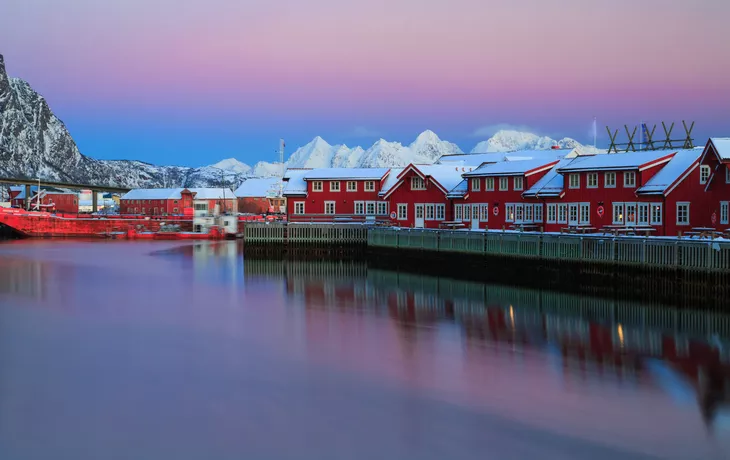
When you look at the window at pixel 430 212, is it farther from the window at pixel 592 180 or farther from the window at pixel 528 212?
the window at pixel 592 180

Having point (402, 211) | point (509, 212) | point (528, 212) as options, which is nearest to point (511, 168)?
point (509, 212)

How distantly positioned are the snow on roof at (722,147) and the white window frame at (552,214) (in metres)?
11.8

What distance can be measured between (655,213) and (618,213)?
2522 millimetres

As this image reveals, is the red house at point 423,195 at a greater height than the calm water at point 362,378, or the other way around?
the red house at point 423,195

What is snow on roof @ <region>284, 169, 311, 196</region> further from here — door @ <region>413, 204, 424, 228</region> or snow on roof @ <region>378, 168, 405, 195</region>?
door @ <region>413, 204, 424, 228</region>

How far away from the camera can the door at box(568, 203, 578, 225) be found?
1864 inches

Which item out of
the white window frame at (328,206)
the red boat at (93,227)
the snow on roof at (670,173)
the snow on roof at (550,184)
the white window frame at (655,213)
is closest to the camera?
the snow on roof at (670,173)

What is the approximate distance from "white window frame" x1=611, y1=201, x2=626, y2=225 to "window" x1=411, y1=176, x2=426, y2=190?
62.3 ft

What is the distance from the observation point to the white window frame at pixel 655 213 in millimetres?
42438

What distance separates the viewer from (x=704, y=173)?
41.9 metres

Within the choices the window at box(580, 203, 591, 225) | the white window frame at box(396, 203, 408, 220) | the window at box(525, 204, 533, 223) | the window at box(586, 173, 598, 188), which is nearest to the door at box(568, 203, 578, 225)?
the window at box(580, 203, 591, 225)

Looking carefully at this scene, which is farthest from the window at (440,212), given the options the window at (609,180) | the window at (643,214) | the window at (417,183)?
the window at (643,214)

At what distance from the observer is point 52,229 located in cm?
10744

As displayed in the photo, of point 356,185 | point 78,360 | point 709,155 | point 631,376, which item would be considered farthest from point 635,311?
point 356,185
